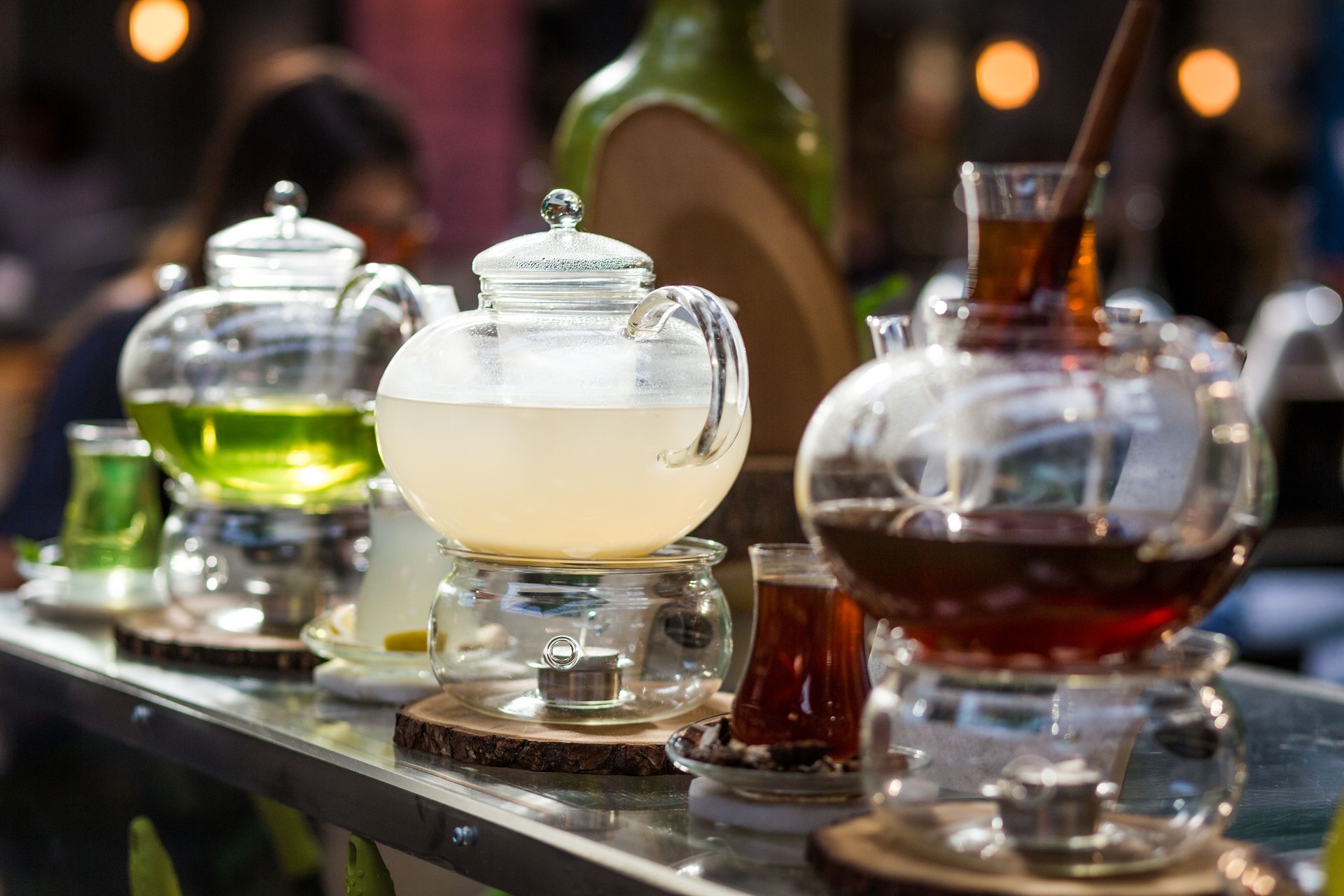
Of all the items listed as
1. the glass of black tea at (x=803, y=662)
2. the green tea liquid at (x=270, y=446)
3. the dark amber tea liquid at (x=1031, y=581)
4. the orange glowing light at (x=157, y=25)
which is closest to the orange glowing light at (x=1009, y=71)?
the orange glowing light at (x=157, y=25)

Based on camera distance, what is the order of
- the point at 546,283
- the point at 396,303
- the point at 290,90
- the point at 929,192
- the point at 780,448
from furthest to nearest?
the point at 929,192 < the point at 290,90 < the point at 780,448 < the point at 396,303 < the point at 546,283

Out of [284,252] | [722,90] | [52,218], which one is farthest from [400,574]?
[52,218]

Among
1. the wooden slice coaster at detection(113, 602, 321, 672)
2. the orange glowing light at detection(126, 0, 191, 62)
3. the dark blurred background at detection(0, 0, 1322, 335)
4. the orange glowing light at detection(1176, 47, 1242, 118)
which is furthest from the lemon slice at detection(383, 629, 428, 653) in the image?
the orange glowing light at detection(1176, 47, 1242, 118)

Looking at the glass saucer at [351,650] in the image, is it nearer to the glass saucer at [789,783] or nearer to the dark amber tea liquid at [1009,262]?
the glass saucer at [789,783]

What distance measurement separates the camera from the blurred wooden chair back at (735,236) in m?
1.34

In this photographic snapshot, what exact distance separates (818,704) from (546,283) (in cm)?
29

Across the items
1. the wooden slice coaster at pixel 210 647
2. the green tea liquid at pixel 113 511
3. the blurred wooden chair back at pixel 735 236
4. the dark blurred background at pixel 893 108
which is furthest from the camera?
the dark blurred background at pixel 893 108

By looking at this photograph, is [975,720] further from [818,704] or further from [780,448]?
[780,448]

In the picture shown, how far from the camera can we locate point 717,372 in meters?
0.84

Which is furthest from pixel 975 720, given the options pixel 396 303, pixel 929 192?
pixel 929 192

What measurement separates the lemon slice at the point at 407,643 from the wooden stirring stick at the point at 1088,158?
539 millimetres

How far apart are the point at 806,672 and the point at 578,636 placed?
6.3 inches

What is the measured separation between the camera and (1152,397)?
0.64 metres

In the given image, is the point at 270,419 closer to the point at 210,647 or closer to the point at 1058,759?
the point at 210,647
